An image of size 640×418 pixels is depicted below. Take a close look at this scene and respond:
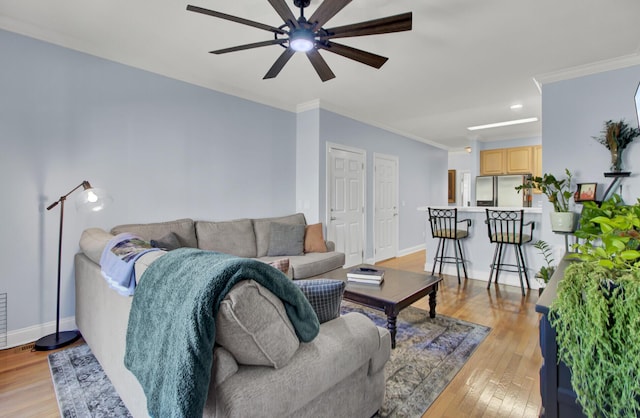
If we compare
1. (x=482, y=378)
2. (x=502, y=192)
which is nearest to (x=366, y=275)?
(x=482, y=378)

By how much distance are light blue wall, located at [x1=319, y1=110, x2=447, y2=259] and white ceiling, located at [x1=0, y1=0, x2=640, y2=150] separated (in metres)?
0.54

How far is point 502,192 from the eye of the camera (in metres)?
6.70

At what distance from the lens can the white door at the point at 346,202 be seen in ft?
15.6

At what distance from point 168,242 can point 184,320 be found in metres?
2.20

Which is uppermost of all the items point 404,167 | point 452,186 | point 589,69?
point 589,69

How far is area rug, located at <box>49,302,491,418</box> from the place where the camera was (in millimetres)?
1785

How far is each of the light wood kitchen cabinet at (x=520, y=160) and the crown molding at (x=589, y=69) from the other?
3382 mm

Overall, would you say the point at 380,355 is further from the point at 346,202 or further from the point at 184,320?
the point at 346,202

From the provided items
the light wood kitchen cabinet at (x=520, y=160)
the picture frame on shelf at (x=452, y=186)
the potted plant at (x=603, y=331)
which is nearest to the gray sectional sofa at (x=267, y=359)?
the potted plant at (x=603, y=331)

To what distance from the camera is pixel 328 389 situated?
133cm

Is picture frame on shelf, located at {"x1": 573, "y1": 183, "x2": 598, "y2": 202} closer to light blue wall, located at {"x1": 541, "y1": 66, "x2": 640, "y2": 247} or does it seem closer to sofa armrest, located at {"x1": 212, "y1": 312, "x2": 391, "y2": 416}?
light blue wall, located at {"x1": 541, "y1": 66, "x2": 640, "y2": 247}

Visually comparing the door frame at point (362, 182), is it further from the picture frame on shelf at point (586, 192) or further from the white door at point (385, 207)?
the picture frame on shelf at point (586, 192)

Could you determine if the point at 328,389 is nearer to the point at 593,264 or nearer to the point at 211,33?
the point at 593,264

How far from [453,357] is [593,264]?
177cm
